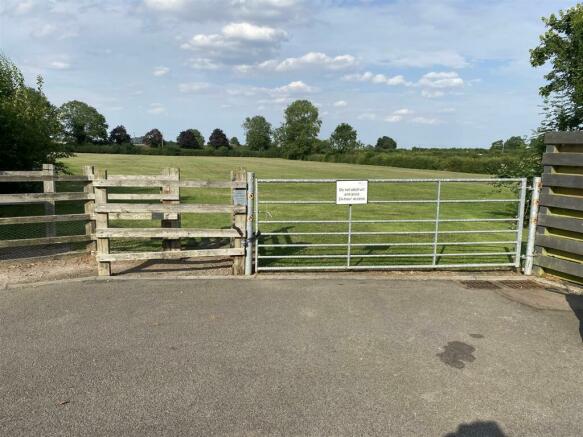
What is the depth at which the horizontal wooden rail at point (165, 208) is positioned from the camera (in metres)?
6.95

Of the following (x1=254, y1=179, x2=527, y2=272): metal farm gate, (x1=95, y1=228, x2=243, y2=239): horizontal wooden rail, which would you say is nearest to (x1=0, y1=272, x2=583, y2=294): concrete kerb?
(x1=254, y1=179, x2=527, y2=272): metal farm gate

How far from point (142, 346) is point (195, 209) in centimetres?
298

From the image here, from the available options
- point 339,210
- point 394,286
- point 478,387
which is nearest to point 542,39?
point 339,210

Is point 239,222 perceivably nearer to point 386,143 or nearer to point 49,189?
point 49,189

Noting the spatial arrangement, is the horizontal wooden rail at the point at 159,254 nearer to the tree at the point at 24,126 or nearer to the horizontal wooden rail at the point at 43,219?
the horizontal wooden rail at the point at 43,219

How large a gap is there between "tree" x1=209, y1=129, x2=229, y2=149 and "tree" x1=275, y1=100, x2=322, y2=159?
26.0 metres

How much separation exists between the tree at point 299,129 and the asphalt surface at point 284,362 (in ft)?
363

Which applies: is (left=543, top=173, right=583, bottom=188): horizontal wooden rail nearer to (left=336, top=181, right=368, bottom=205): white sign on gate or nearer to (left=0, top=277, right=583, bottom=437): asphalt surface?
(left=0, top=277, right=583, bottom=437): asphalt surface

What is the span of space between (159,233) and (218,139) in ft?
468

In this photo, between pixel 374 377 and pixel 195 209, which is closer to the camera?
pixel 374 377

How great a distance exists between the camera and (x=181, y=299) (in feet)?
19.6

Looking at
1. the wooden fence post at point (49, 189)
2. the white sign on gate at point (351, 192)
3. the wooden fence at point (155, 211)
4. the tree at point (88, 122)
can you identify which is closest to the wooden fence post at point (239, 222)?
the wooden fence at point (155, 211)

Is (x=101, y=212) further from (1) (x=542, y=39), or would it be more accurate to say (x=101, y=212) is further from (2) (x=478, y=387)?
(1) (x=542, y=39)

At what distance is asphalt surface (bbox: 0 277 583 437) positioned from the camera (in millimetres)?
3346
